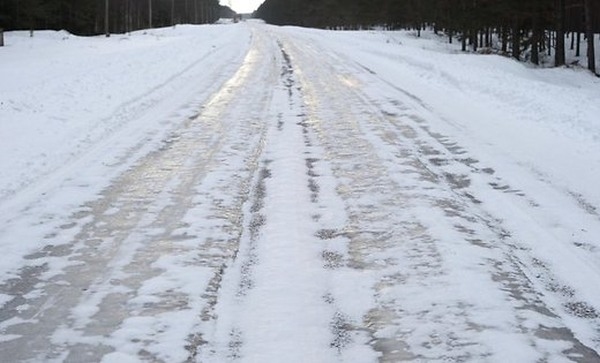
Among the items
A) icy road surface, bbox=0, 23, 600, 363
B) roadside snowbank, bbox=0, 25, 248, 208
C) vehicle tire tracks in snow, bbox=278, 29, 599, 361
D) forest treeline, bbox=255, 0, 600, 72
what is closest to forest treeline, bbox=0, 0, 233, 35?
forest treeline, bbox=255, 0, 600, 72

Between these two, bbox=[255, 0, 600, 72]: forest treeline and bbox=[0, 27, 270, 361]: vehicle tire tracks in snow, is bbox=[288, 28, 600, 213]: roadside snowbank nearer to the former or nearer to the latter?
bbox=[0, 27, 270, 361]: vehicle tire tracks in snow

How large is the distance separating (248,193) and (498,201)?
2.57m

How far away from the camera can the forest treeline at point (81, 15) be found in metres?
53.3

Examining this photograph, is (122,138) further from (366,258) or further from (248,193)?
(366,258)

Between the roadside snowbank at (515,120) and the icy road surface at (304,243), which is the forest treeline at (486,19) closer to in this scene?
the roadside snowbank at (515,120)

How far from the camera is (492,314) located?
400 centimetres

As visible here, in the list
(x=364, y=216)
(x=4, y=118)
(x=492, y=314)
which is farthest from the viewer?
(x=4, y=118)

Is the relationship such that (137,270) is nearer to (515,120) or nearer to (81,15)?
(515,120)

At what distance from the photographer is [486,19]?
4097cm

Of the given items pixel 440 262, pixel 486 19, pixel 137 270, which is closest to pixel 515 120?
pixel 440 262

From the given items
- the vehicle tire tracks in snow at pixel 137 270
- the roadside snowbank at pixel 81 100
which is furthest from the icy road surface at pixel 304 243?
the roadside snowbank at pixel 81 100

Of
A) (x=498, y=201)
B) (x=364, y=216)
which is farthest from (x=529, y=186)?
(x=364, y=216)

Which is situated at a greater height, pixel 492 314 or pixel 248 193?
pixel 248 193

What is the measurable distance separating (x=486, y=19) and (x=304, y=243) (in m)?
39.3
